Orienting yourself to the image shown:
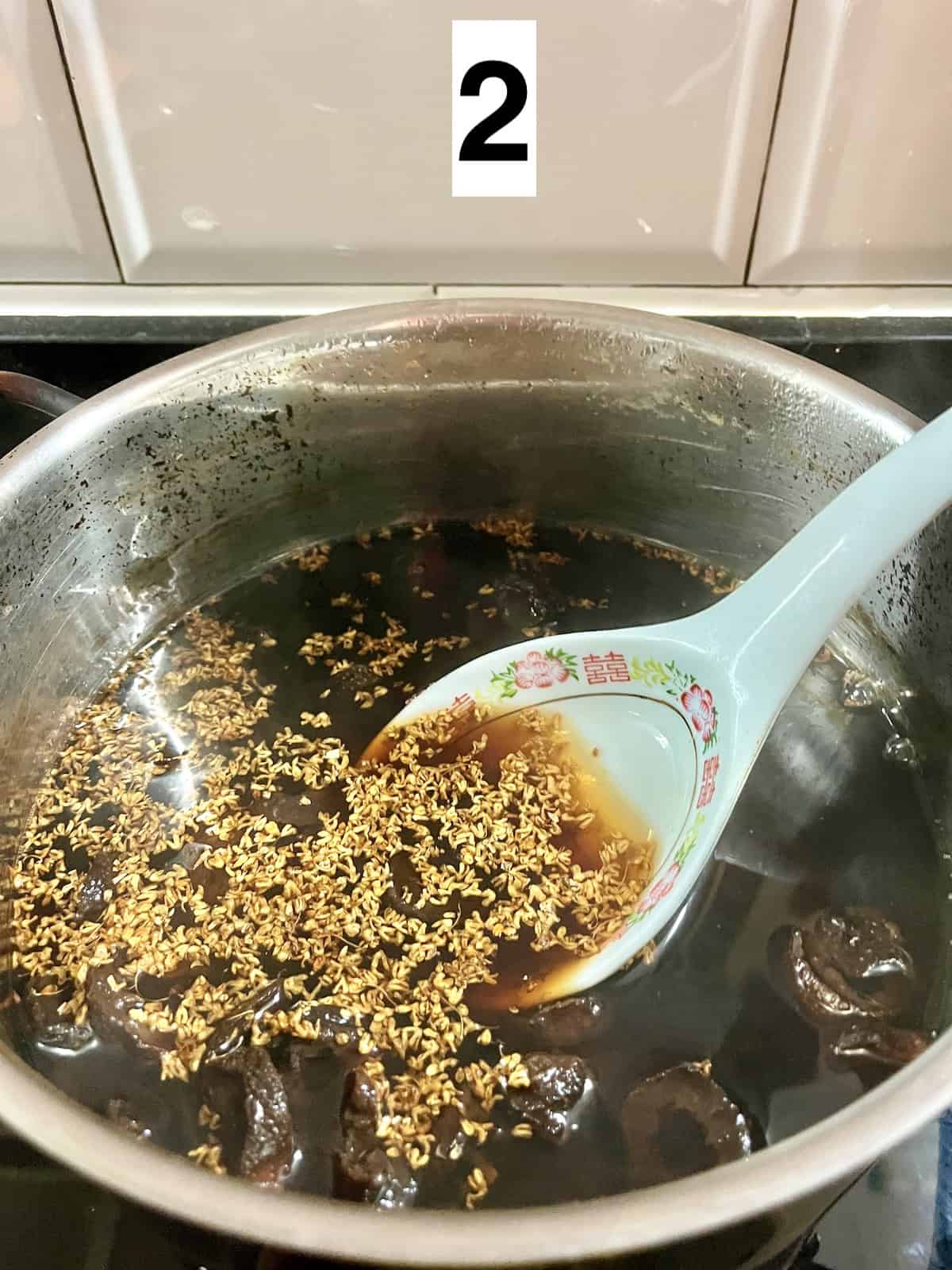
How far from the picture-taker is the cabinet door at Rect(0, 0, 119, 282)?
104cm

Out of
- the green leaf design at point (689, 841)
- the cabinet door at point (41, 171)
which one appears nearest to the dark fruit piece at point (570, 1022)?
the green leaf design at point (689, 841)

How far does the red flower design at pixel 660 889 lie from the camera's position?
946mm

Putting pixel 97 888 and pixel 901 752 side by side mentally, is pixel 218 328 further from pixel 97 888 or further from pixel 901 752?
pixel 901 752

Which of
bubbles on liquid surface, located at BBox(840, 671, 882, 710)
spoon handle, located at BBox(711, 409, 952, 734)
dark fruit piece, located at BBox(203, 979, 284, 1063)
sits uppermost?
→ spoon handle, located at BBox(711, 409, 952, 734)

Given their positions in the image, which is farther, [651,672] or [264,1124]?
[651,672]

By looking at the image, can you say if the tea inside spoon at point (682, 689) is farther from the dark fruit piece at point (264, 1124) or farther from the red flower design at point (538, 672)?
the dark fruit piece at point (264, 1124)

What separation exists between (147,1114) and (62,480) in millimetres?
612

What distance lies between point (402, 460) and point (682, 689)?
0.47 m

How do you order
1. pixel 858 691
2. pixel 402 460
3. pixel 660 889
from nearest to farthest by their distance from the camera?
pixel 660 889
pixel 858 691
pixel 402 460

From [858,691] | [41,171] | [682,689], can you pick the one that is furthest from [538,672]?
[41,171]

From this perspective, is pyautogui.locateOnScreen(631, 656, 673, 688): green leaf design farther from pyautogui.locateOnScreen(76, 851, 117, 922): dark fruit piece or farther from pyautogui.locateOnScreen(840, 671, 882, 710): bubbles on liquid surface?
pyautogui.locateOnScreen(76, 851, 117, 922): dark fruit piece

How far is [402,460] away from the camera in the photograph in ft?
4.23

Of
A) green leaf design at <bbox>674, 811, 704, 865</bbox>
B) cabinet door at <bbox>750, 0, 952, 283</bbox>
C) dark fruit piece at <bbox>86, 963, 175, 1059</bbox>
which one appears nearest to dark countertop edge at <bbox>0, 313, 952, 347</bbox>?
cabinet door at <bbox>750, 0, 952, 283</bbox>

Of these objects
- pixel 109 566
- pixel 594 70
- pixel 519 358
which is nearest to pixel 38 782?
pixel 109 566
